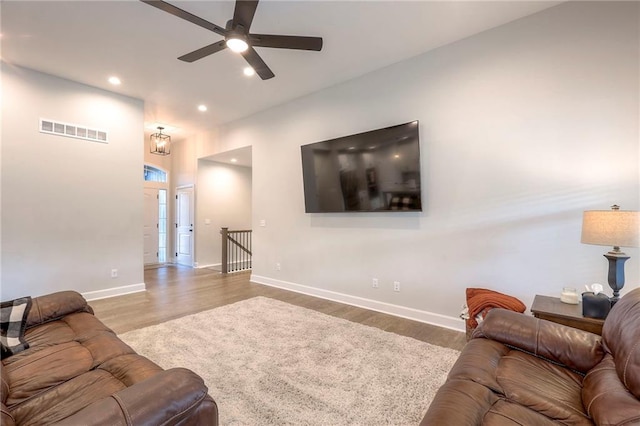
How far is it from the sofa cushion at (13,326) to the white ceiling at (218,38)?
2621 millimetres

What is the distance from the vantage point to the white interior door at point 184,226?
7.24 metres

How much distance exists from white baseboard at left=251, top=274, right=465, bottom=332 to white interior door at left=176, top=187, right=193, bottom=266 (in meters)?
3.18

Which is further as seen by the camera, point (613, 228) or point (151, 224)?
point (151, 224)

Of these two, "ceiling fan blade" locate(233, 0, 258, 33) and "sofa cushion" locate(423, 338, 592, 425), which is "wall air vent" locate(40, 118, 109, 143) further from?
"sofa cushion" locate(423, 338, 592, 425)

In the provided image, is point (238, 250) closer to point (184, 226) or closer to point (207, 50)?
point (184, 226)

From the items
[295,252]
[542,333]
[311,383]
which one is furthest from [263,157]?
[542,333]

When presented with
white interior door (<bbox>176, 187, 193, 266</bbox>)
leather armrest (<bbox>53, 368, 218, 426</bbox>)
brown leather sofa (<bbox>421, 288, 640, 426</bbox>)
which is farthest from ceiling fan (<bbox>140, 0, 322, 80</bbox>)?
white interior door (<bbox>176, 187, 193, 266</bbox>)

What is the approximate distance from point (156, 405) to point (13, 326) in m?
1.53

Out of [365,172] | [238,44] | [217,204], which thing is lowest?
[217,204]

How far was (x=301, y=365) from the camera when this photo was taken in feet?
7.89

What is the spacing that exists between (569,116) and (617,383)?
2374 millimetres

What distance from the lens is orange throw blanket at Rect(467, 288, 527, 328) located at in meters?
2.56

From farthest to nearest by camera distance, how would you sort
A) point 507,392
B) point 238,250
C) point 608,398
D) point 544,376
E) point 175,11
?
point 238,250
point 175,11
point 544,376
point 507,392
point 608,398

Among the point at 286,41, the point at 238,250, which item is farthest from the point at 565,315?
the point at 238,250
